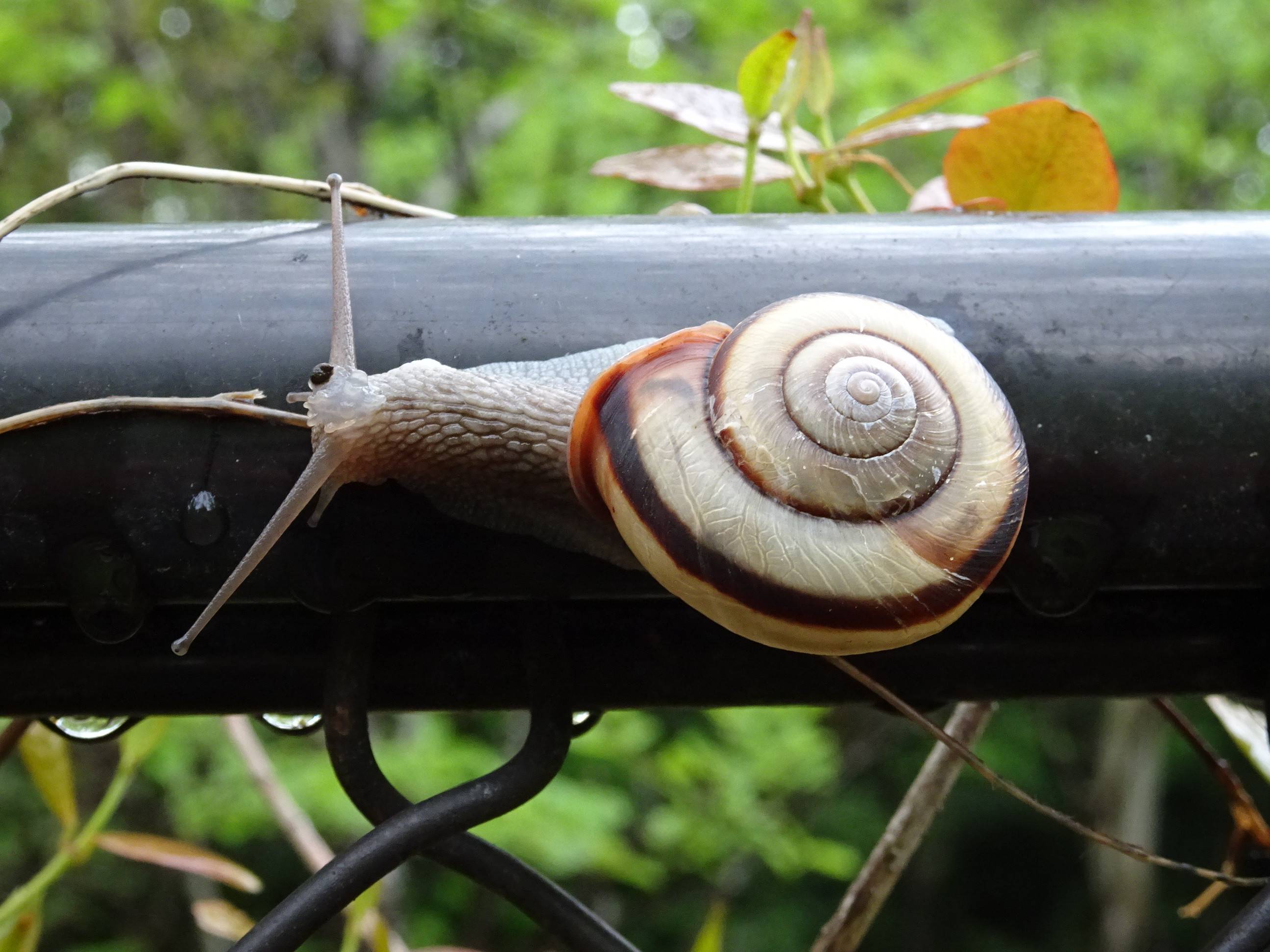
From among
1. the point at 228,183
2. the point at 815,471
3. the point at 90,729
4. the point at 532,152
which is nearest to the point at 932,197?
the point at 815,471

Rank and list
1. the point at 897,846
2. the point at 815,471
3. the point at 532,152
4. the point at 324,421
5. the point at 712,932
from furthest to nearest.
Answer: the point at 532,152 < the point at 712,932 < the point at 897,846 < the point at 815,471 < the point at 324,421

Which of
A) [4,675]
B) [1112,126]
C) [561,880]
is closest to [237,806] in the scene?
[561,880]

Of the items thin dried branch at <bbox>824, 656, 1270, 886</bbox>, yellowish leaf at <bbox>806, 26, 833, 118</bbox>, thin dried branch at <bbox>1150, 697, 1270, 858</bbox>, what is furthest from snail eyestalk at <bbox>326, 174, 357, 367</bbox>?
thin dried branch at <bbox>1150, 697, 1270, 858</bbox>

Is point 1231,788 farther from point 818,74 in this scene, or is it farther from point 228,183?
point 228,183

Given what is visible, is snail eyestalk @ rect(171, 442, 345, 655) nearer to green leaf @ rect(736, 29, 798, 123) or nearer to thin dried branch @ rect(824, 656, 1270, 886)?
thin dried branch @ rect(824, 656, 1270, 886)

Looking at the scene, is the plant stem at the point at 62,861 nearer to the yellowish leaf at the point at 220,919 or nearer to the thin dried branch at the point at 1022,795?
the yellowish leaf at the point at 220,919

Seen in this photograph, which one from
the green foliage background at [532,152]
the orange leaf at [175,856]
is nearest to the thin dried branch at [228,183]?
the orange leaf at [175,856]
